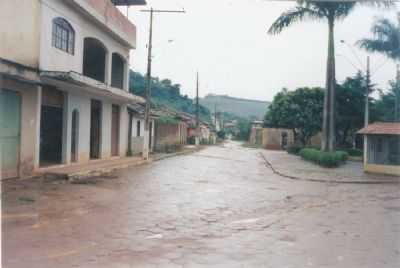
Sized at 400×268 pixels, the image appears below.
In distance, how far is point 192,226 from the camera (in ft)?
24.0

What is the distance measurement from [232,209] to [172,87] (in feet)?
232

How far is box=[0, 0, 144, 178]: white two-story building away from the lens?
1157 cm

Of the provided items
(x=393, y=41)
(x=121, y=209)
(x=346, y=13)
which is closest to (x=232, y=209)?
(x=121, y=209)

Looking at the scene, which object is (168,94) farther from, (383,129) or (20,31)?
(20,31)

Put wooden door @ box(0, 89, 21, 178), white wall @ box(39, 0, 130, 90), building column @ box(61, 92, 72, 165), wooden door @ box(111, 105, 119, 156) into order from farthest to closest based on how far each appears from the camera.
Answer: wooden door @ box(111, 105, 119, 156), building column @ box(61, 92, 72, 165), white wall @ box(39, 0, 130, 90), wooden door @ box(0, 89, 21, 178)

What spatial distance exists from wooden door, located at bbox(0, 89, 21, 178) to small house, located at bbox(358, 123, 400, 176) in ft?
49.9

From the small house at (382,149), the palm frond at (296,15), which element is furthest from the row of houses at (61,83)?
the small house at (382,149)

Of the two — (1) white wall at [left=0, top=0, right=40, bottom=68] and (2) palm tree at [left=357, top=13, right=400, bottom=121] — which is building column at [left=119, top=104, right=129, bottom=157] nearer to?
(1) white wall at [left=0, top=0, right=40, bottom=68]

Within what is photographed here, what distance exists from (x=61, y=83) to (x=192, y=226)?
888 cm

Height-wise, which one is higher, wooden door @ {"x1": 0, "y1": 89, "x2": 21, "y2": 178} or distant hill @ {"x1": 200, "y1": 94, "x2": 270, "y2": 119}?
distant hill @ {"x1": 200, "y1": 94, "x2": 270, "y2": 119}

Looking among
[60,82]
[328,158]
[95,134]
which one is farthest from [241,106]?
[60,82]

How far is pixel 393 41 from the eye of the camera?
29.9 metres

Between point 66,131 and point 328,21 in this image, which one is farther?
point 328,21

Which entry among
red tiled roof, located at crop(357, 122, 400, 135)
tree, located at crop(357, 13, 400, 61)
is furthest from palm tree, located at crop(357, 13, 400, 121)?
red tiled roof, located at crop(357, 122, 400, 135)
